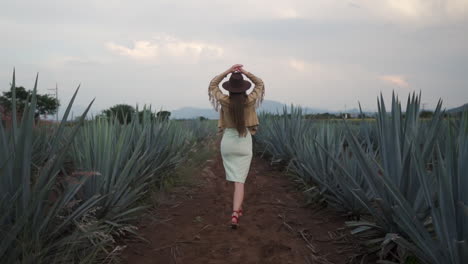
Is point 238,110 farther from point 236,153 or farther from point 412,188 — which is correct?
point 412,188

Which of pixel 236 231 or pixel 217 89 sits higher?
pixel 217 89

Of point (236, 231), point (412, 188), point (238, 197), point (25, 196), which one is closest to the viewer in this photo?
point (25, 196)

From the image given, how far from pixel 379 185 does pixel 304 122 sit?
3876mm

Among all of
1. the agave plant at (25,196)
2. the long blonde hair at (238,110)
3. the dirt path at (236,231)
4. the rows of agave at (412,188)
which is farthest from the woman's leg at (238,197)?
the agave plant at (25,196)

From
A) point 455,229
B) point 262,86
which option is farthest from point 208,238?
point 455,229

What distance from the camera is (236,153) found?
363 cm

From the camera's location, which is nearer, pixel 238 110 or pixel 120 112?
pixel 238 110

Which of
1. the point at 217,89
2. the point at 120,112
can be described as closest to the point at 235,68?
the point at 217,89

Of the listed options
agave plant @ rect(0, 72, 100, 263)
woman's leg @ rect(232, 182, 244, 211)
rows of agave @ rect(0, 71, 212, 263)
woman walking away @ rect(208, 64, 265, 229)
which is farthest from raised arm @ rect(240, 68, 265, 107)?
agave plant @ rect(0, 72, 100, 263)

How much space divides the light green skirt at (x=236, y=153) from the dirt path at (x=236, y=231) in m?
0.45

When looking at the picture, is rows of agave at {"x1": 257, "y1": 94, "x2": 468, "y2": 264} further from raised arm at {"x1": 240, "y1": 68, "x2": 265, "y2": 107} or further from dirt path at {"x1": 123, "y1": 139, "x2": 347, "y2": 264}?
raised arm at {"x1": 240, "y1": 68, "x2": 265, "y2": 107}

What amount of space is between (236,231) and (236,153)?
0.75 m

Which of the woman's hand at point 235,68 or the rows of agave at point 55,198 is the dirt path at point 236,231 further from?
the woman's hand at point 235,68

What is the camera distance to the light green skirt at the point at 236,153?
359cm
